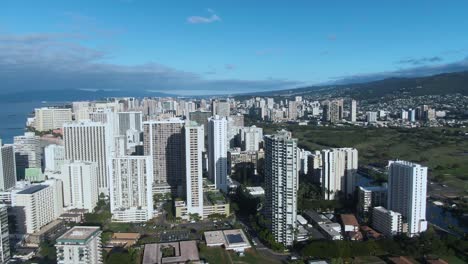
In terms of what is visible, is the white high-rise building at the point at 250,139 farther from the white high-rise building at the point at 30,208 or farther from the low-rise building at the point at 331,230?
the white high-rise building at the point at 30,208

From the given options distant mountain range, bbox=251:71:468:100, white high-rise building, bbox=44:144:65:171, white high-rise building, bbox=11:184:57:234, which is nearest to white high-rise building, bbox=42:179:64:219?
white high-rise building, bbox=11:184:57:234

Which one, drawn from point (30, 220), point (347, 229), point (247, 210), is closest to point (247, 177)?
point (247, 210)

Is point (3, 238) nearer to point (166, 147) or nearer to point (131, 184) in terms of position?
point (131, 184)

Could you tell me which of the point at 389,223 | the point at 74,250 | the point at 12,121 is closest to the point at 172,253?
the point at 74,250

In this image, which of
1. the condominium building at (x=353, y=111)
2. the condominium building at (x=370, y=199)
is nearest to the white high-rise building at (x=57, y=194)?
the condominium building at (x=370, y=199)

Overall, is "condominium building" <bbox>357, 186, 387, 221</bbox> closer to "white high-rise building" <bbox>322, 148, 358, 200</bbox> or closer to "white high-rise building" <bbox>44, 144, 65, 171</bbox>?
"white high-rise building" <bbox>322, 148, 358, 200</bbox>

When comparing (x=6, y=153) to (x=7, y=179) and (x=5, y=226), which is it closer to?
(x=7, y=179)
